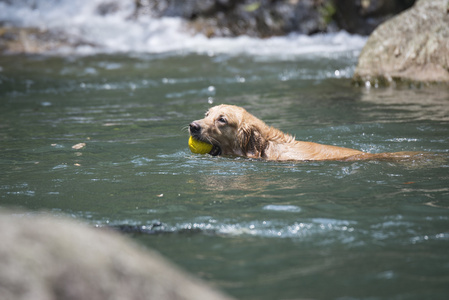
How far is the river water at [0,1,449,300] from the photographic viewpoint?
13.6 ft

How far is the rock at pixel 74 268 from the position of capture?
8.25 feet

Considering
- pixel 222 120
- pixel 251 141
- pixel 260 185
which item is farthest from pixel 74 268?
pixel 251 141

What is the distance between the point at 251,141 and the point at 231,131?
0.34 m

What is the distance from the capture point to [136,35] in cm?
2323

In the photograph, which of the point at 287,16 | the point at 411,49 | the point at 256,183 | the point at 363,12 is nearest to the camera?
the point at 256,183

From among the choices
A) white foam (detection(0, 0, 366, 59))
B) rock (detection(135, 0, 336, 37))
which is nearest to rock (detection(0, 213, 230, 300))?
white foam (detection(0, 0, 366, 59))

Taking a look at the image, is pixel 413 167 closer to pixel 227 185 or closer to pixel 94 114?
pixel 227 185

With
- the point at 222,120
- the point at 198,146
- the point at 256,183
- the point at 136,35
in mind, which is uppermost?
the point at 136,35

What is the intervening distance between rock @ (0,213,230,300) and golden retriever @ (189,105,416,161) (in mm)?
4934

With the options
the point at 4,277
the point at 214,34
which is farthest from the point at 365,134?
the point at 214,34

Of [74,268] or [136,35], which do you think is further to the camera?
[136,35]

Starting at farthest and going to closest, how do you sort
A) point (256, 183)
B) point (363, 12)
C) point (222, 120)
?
point (363, 12) < point (222, 120) < point (256, 183)

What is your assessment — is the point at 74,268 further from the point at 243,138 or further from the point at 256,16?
the point at 256,16

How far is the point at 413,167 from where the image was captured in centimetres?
680
